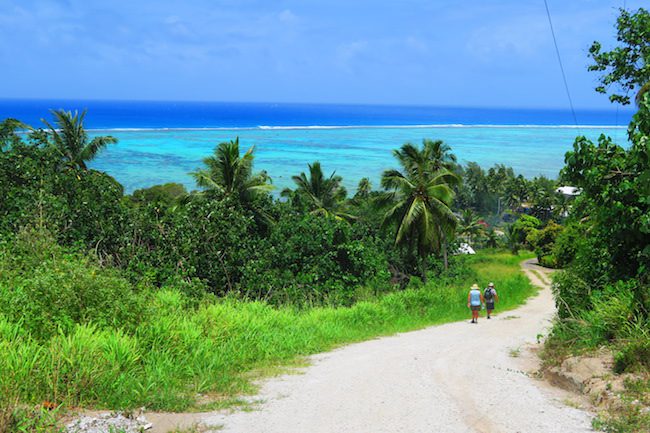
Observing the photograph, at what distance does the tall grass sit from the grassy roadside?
11mm

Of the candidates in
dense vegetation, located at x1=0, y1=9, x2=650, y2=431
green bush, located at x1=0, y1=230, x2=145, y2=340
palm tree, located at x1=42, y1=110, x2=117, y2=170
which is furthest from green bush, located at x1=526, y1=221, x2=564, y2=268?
green bush, located at x1=0, y1=230, x2=145, y2=340

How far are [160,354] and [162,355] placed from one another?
8cm

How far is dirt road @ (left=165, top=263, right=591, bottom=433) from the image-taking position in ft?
19.8

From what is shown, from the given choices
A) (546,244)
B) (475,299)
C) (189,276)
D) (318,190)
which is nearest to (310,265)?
(189,276)

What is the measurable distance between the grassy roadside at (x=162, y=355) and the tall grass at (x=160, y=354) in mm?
11

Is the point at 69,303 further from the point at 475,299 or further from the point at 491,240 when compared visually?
the point at 491,240

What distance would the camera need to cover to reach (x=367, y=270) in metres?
25.3

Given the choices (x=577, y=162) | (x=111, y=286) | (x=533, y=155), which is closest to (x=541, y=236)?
(x=577, y=162)

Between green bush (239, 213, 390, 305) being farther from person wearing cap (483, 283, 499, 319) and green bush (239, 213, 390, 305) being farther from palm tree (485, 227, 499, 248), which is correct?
palm tree (485, 227, 499, 248)

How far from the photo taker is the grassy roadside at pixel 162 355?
20.5ft

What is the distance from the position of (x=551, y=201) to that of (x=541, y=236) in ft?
103

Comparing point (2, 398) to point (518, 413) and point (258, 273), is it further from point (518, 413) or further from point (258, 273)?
point (258, 273)

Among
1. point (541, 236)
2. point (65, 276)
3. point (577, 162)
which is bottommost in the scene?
point (541, 236)

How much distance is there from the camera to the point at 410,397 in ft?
23.2
